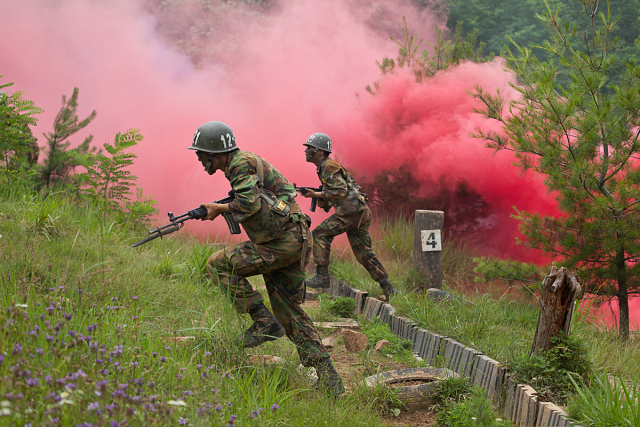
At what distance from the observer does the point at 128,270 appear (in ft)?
14.7

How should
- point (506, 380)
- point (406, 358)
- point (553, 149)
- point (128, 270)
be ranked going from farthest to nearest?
point (553, 149)
point (128, 270)
point (406, 358)
point (506, 380)

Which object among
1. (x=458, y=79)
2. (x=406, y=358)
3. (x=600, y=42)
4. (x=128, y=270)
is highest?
(x=458, y=79)

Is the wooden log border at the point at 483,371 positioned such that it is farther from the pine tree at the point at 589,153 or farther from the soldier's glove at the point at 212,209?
the soldier's glove at the point at 212,209

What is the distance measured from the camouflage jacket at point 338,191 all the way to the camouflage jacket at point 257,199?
2234mm

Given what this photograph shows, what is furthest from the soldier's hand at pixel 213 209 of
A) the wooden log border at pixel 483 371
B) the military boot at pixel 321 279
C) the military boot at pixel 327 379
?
the military boot at pixel 321 279

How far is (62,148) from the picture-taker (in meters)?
6.71

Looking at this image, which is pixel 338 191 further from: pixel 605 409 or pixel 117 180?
pixel 605 409

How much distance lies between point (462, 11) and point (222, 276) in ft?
48.0

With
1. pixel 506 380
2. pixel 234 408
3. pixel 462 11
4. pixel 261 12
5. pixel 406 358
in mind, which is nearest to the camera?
pixel 234 408

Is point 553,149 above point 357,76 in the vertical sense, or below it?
below

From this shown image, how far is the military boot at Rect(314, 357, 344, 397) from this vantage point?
10.2 feet

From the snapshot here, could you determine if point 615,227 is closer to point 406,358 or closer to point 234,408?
point 406,358

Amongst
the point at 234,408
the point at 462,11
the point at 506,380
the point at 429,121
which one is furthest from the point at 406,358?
the point at 462,11

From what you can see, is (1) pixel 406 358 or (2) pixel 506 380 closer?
(2) pixel 506 380
